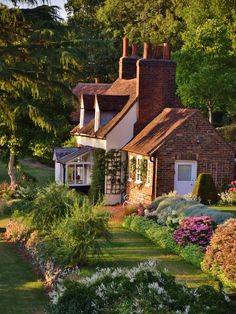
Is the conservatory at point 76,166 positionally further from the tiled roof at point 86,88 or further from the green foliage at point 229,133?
the tiled roof at point 86,88

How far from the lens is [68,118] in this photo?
1446 inches

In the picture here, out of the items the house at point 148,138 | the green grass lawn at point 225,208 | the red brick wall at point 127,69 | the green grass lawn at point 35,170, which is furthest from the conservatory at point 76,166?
the green grass lawn at point 225,208

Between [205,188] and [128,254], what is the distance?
10.1m

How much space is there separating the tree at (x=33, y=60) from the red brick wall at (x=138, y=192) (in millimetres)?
5040

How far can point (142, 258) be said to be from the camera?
17578 millimetres

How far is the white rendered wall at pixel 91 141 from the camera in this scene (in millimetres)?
32912

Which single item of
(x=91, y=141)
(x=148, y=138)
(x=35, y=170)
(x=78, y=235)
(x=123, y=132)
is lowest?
(x=35, y=170)

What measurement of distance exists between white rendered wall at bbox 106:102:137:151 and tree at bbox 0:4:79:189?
11.3 feet

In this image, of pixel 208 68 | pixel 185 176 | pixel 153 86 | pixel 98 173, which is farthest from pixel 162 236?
pixel 208 68

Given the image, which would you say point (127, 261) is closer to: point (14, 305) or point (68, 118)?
point (14, 305)

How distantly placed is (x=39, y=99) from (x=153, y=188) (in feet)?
31.7

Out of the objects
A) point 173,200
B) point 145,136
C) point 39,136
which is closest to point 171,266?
point 173,200

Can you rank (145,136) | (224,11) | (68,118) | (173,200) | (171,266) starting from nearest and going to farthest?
(171,266) → (173,200) → (145,136) → (68,118) → (224,11)

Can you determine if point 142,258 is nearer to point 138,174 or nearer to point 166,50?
point 138,174
